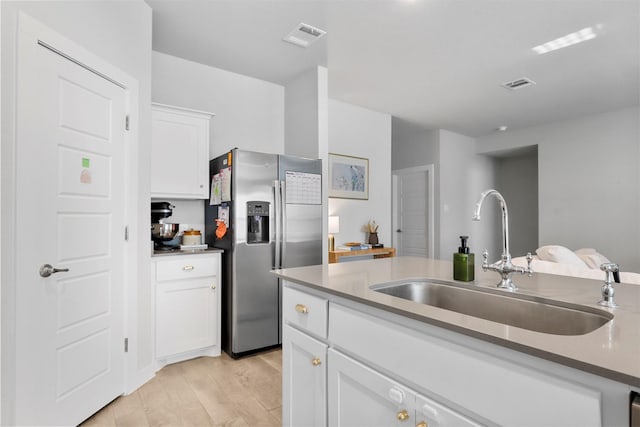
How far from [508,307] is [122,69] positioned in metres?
2.58

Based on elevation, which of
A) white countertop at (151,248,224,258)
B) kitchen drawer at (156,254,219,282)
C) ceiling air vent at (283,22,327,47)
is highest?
ceiling air vent at (283,22,327,47)

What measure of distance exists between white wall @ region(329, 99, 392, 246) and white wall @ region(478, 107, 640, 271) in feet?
8.79

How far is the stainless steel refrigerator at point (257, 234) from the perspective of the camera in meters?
2.86

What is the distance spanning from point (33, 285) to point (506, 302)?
2.09 meters

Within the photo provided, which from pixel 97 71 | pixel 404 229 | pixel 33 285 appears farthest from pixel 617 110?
pixel 33 285

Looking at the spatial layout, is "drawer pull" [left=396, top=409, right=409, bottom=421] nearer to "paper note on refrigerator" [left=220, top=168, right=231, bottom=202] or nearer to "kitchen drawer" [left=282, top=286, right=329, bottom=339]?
"kitchen drawer" [left=282, top=286, right=329, bottom=339]

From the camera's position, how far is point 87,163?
1987 millimetres

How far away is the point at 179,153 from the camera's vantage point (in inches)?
118

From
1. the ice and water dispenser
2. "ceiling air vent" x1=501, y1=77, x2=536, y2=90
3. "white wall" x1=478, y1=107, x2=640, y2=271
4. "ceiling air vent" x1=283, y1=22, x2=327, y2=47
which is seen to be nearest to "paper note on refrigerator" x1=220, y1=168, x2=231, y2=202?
the ice and water dispenser

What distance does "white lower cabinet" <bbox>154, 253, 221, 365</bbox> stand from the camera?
264 cm

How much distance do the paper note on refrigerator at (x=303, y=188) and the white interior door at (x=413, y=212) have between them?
339cm

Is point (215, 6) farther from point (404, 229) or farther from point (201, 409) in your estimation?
point (404, 229)

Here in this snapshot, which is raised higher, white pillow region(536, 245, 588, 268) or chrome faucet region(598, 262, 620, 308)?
chrome faucet region(598, 262, 620, 308)

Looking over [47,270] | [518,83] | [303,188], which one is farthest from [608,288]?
[518,83]
